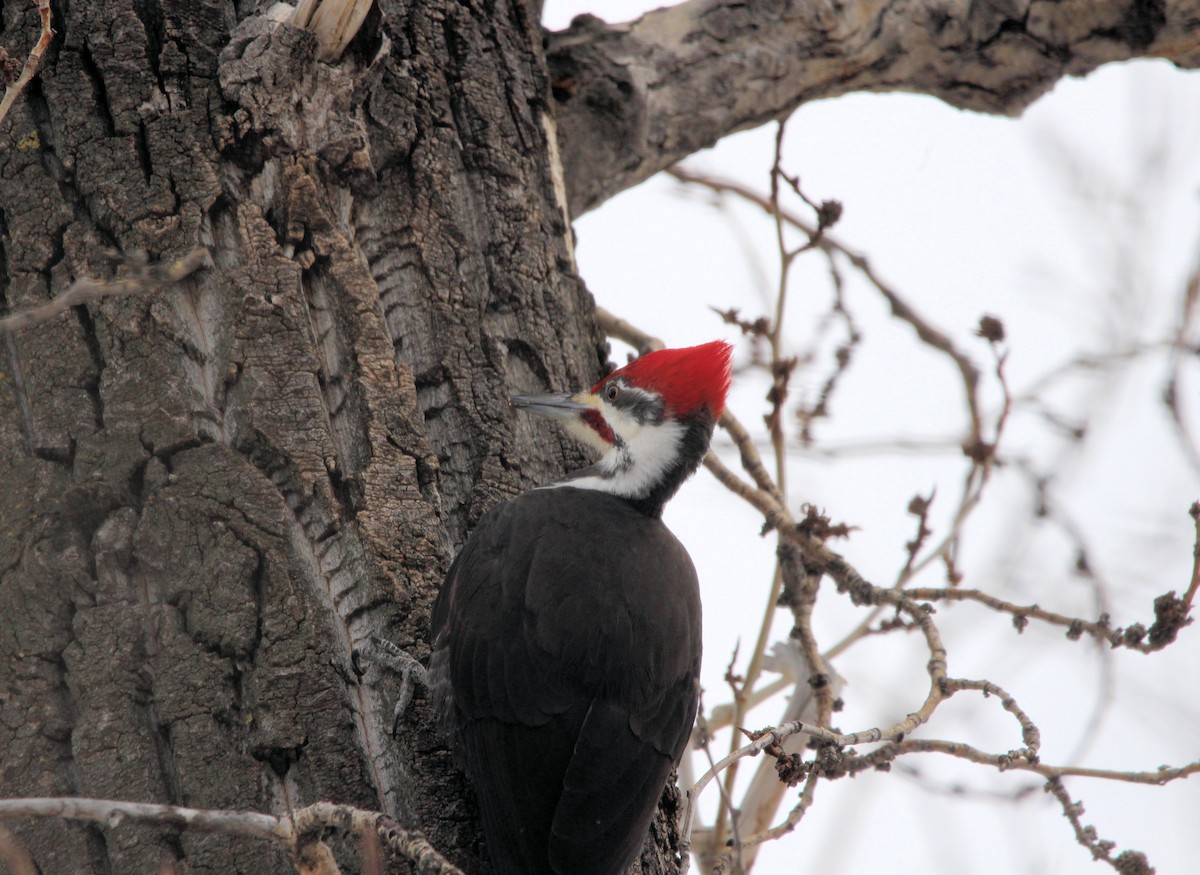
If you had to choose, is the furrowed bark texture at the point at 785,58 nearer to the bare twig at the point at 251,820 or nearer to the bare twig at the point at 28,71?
the bare twig at the point at 28,71

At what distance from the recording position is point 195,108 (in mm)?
2740

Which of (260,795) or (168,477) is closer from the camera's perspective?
(260,795)

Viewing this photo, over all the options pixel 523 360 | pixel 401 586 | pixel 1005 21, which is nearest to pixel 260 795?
pixel 401 586

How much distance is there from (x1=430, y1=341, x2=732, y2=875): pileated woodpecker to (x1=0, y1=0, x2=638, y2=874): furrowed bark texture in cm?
9

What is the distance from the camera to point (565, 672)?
8.96 ft

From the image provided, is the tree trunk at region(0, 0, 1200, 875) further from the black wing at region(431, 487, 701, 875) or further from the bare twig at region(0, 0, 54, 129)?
the bare twig at region(0, 0, 54, 129)

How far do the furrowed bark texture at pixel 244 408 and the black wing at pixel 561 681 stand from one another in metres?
0.09

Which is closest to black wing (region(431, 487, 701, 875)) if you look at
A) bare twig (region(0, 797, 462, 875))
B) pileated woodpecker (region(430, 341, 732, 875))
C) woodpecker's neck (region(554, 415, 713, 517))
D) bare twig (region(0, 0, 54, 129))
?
pileated woodpecker (region(430, 341, 732, 875))

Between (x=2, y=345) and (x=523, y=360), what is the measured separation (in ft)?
3.92

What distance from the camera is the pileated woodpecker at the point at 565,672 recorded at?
2541 mm

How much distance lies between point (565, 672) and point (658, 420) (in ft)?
3.34

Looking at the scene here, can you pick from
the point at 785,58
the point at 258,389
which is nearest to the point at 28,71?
the point at 258,389

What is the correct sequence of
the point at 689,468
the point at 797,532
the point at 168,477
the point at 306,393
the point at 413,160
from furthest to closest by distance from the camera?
the point at 689,468
the point at 797,532
the point at 413,160
the point at 306,393
the point at 168,477

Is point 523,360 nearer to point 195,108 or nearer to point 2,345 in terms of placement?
point 195,108
